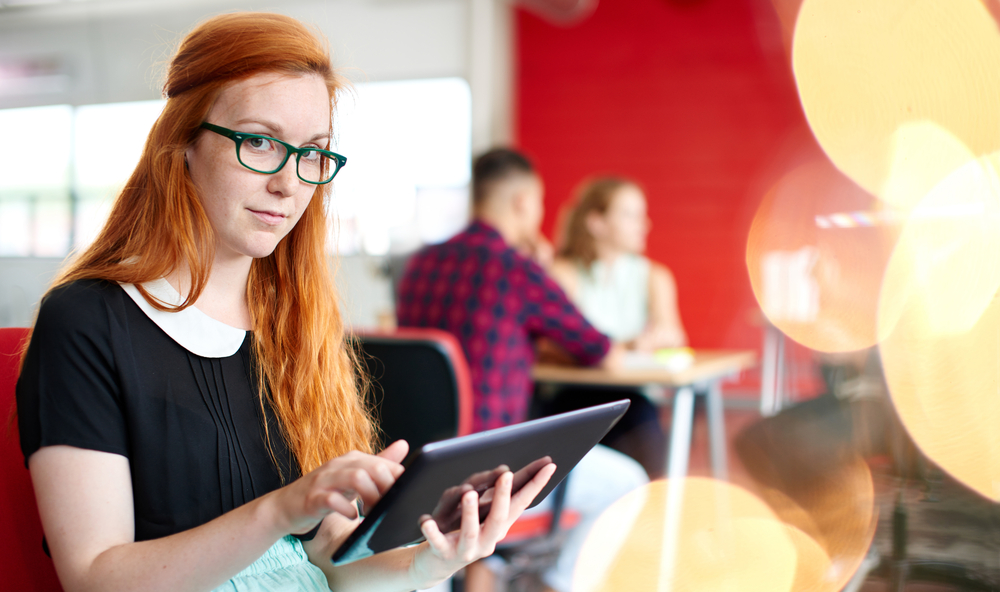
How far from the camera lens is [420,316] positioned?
2.06m

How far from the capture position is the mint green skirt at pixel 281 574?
0.77m

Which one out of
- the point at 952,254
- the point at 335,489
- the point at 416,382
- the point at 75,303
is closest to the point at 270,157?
the point at 75,303

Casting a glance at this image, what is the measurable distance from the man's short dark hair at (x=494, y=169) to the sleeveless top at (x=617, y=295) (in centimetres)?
91

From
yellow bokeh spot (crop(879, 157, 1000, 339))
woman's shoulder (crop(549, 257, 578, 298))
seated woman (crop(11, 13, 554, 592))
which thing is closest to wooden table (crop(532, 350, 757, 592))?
woman's shoulder (crop(549, 257, 578, 298))

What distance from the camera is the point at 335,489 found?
1.99 ft

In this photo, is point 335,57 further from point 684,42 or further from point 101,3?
point 684,42

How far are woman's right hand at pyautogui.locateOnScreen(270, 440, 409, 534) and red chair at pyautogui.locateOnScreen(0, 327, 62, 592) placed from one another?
0.36 metres

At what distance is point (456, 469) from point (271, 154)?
0.41 metres

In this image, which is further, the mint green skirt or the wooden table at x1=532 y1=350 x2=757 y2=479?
the wooden table at x1=532 y1=350 x2=757 y2=479

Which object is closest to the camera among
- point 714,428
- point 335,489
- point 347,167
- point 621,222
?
point 335,489

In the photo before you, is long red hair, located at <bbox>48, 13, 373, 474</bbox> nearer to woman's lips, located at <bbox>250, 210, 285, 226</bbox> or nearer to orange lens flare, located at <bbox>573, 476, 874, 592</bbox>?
woman's lips, located at <bbox>250, 210, 285, 226</bbox>

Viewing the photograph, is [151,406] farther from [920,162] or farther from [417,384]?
[920,162]

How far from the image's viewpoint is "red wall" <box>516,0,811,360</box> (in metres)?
4.99

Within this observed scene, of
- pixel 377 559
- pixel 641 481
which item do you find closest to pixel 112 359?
pixel 377 559
